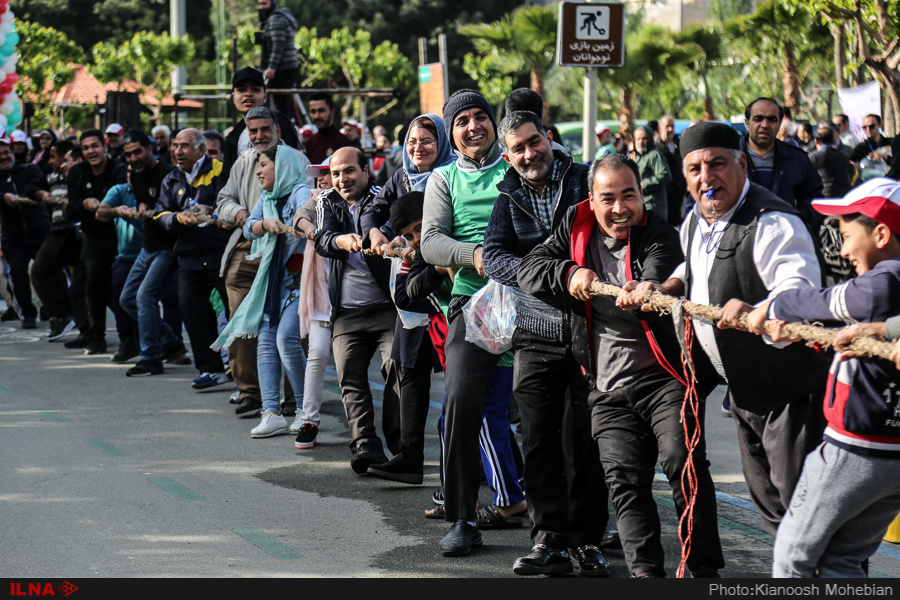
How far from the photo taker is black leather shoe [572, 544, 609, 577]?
14.7 feet

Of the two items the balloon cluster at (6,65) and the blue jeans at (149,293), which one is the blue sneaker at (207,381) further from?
the balloon cluster at (6,65)

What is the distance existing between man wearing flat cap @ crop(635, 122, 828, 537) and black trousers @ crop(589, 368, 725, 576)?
214 mm

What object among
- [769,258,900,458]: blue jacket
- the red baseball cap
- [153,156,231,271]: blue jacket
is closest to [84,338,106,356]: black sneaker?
[153,156,231,271]: blue jacket

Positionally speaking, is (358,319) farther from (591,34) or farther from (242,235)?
(591,34)

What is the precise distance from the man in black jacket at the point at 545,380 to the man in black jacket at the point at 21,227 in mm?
8756

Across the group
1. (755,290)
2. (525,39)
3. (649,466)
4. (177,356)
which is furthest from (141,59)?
(755,290)

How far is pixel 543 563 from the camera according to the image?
4484mm

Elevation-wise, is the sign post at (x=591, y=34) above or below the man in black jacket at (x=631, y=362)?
above

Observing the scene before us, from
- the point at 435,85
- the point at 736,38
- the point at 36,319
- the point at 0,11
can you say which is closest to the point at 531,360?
the point at 0,11

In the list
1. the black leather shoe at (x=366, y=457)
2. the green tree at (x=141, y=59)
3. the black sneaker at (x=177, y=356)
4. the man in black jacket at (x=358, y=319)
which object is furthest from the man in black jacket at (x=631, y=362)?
the green tree at (x=141, y=59)

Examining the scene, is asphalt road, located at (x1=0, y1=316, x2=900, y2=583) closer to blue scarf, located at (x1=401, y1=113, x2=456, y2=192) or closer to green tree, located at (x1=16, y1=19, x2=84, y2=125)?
blue scarf, located at (x1=401, y1=113, x2=456, y2=192)

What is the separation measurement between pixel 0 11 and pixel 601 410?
7.35 metres

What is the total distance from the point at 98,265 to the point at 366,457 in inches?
201

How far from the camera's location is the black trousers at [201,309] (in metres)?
8.52
